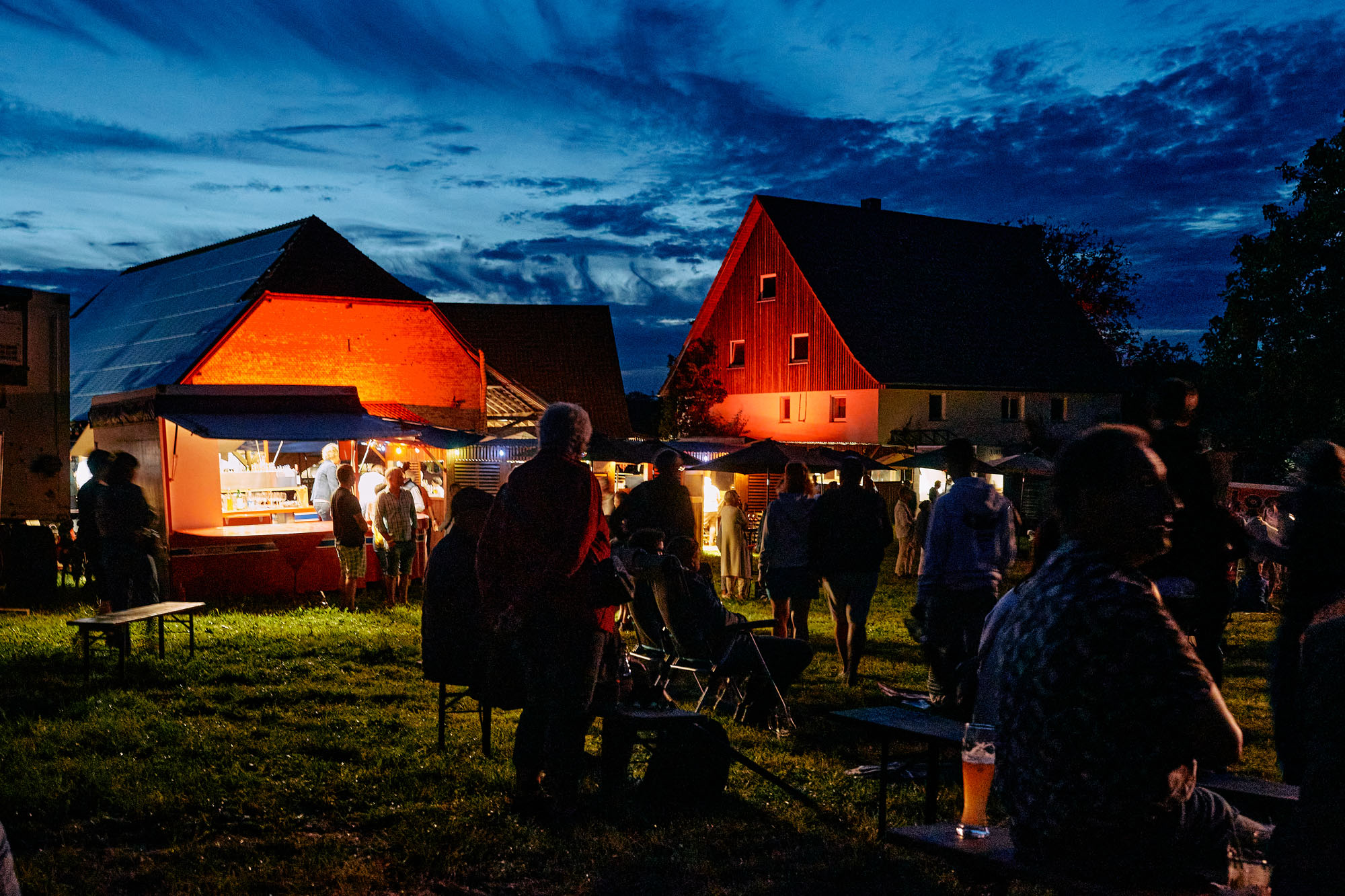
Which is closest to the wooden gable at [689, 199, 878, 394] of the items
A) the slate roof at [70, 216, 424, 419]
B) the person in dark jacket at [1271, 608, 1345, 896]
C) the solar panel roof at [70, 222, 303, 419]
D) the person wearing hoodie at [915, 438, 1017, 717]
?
the slate roof at [70, 216, 424, 419]

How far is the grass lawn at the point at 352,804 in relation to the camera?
4504 millimetres

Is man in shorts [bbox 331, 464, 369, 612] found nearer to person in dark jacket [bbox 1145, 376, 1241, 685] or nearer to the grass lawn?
the grass lawn

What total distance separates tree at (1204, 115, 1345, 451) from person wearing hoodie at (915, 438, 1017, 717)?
2087 cm

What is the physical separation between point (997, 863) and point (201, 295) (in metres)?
22.8

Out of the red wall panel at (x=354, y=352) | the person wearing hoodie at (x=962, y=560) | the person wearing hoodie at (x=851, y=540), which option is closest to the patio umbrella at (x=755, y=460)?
the red wall panel at (x=354, y=352)

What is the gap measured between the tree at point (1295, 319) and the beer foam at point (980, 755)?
79.8 ft

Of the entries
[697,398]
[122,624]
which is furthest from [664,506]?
[697,398]

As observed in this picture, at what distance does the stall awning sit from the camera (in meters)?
13.6

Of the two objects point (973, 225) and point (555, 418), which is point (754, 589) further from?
point (973, 225)

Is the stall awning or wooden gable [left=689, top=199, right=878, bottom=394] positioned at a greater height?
wooden gable [left=689, top=199, right=878, bottom=394]

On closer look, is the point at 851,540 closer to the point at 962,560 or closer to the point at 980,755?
the point at 962,560

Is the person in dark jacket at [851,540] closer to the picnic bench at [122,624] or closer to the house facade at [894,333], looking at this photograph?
the picnic bench at [122,624]

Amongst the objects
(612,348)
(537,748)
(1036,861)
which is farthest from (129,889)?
(612,348)

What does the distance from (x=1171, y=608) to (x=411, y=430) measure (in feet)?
39.1
